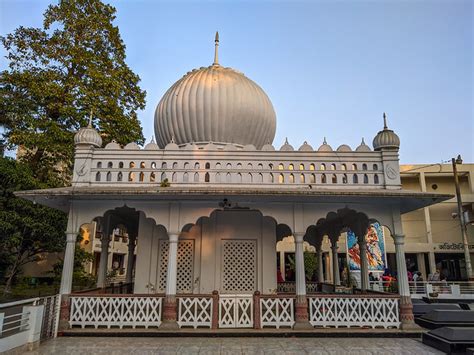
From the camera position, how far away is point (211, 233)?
1047cm

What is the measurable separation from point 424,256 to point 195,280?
27.2m

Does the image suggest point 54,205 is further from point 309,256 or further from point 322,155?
point 309,256

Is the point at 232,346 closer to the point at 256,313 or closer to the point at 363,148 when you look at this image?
the point at 256,313

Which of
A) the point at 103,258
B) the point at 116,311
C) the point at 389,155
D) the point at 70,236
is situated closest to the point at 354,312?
the point at 389,155

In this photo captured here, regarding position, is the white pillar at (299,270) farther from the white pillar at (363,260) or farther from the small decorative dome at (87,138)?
the small decorative dome at (87,138)

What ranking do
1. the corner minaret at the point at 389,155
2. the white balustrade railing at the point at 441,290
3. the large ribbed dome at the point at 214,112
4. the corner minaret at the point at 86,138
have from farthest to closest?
the white balustrade railing at the point at 441,290, the large ribbed dome at the point at 214,112, the corner minaret at the point at 86,138, the corner minaret at the point at 389,155

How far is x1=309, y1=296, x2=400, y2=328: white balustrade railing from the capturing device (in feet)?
28.5

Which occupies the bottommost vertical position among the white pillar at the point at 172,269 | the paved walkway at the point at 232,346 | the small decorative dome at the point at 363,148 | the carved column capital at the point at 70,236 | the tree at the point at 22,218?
the paved walkway at the point at 232,346

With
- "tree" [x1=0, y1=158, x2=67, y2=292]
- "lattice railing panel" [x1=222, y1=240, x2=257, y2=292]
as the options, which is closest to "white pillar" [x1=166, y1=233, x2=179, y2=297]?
"lattice railing panel" [x1=222, y1=240, x2=257, y2=292]

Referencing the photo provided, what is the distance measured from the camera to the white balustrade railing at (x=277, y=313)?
8547 mm

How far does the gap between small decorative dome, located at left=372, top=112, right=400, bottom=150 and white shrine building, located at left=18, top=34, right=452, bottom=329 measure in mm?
27

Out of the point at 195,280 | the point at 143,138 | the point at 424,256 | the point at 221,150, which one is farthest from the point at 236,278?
the point at 424,256

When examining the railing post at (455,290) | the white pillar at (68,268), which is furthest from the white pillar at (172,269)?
the railing post at (455,290)

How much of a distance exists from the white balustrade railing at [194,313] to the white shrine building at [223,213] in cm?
3
